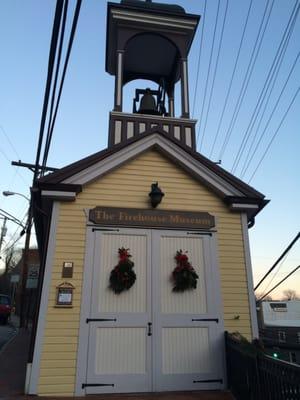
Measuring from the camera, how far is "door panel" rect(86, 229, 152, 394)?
18.3 feet

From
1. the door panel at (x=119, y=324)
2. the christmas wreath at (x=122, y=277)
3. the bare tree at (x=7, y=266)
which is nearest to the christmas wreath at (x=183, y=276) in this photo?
the door panel at (x=119, y=324)

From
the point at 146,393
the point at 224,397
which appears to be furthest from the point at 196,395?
the point at 146,393

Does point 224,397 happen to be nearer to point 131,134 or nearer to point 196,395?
point 196,395

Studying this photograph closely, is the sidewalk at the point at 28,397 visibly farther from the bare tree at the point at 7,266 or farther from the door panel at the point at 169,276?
the bare tree at the point at 7,266

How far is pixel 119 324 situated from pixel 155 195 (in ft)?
7.78

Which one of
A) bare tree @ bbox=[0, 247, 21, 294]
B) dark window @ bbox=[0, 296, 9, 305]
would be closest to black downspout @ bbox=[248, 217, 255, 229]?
dark window @ bbox=[0, 296, 9, 305]

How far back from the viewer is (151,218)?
655 centimetres

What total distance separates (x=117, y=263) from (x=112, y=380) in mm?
1867

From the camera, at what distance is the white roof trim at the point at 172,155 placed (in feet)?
21.8

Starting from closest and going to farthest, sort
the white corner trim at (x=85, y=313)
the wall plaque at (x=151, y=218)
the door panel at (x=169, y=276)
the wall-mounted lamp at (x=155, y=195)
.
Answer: the white corner trim at (x=85, y=313) < the door panel at (x=169, y=276) < the wall plaque at (x=151, y=218) < the wall-mounted lamp at (x=155, y=195)

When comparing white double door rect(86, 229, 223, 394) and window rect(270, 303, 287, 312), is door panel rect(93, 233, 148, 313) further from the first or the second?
window rect(270, 303, 287, 312)

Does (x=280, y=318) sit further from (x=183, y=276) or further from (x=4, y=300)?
(x=183, y=276)

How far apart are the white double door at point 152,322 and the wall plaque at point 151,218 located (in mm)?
170

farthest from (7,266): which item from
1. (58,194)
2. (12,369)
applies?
(58,194)
